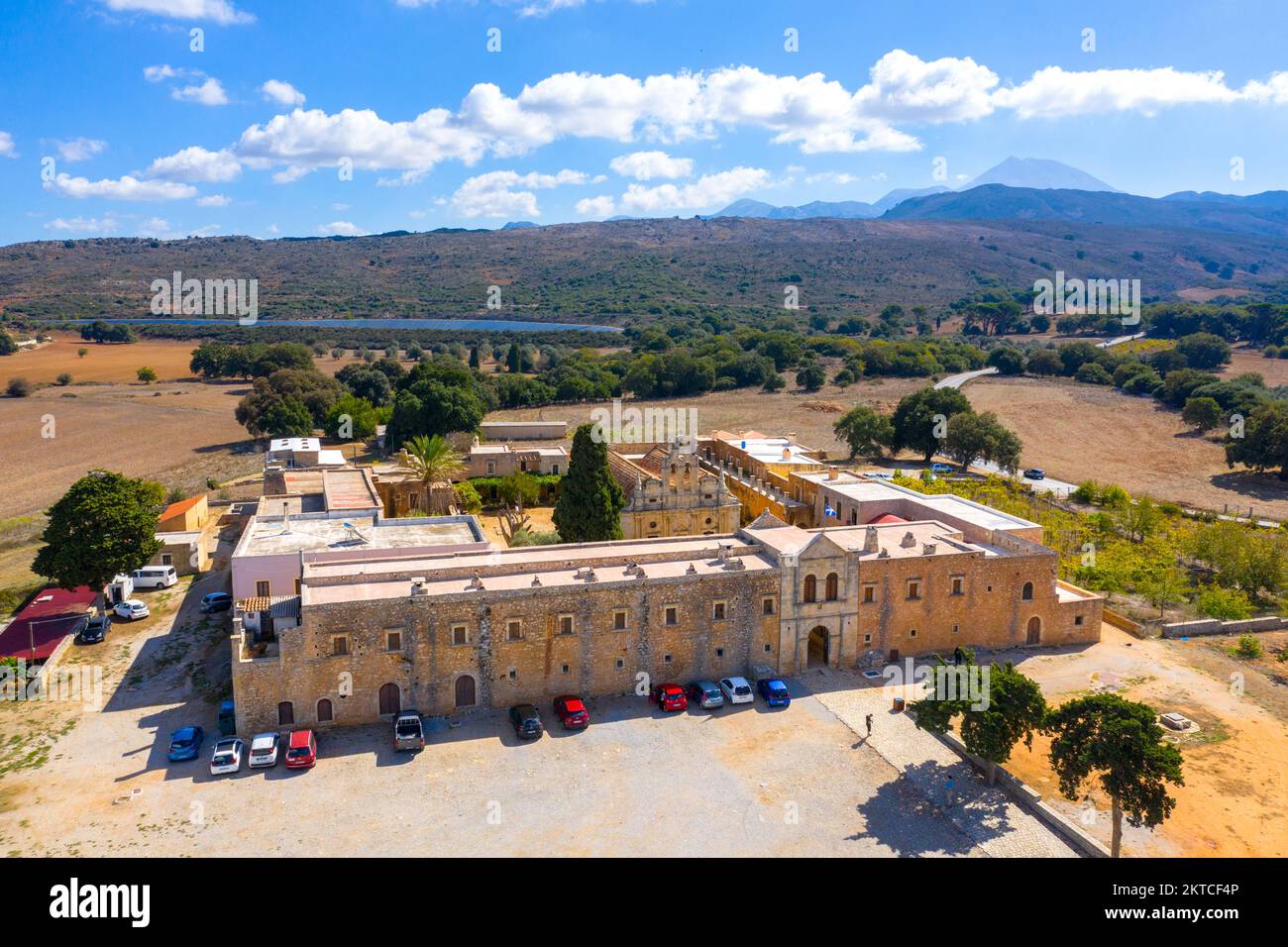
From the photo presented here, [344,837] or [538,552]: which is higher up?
[538,552]

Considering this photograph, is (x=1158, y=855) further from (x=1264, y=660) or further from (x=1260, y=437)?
(x=1260, y=437)

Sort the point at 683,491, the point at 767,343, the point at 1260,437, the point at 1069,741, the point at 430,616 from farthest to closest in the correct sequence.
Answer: the point at 767,343, the point at 1260,437, the point at 683,491, the point at 430,616, the point at 1069,741

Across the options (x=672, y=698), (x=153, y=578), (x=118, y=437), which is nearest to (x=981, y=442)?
(x=672, y=698)

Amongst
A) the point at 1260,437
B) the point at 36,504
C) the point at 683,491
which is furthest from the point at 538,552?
the point at 1260,437

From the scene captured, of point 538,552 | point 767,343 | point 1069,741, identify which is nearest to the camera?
point 1069,741

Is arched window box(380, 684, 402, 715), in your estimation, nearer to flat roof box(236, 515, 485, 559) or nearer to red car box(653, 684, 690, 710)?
flat roof box(236, 515, 485, 559)

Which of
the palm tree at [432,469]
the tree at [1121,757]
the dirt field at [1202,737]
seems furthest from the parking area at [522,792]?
the palm tree at [432,469]

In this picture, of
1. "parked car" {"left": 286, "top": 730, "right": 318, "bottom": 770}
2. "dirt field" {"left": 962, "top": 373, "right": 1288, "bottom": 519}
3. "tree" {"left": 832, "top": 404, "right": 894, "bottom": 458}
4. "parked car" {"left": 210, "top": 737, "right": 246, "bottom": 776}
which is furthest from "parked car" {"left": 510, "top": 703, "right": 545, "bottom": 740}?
"tree" {"left": 832, "top": 404, "right": 894, "bottom": 458}

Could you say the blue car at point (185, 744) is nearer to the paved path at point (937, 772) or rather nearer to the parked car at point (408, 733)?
the parked car at point (408, 733)

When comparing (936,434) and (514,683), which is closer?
(514,683)
